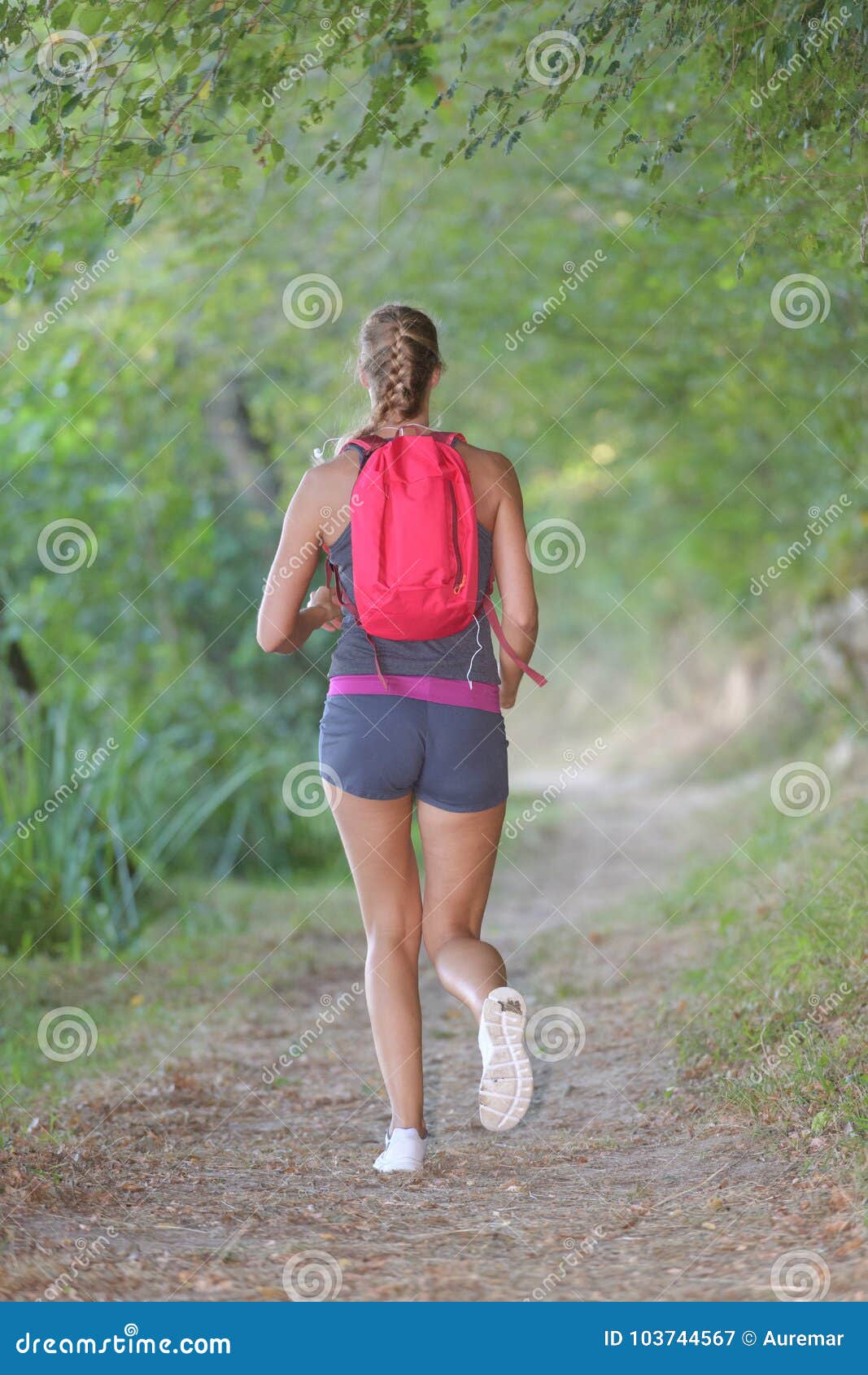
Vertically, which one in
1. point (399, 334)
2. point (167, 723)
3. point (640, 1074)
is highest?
point (167, 723)

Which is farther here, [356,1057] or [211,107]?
[356,1057]

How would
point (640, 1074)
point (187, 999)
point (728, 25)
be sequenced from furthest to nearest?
point (187, 999) → point (640, 1074) → point (728, 25)

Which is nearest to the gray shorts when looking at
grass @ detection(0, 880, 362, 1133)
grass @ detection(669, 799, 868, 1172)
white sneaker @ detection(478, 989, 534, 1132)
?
white sneaker @ detection(478, 989, 534, 1132)

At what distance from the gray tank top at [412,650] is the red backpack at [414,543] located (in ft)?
0.13

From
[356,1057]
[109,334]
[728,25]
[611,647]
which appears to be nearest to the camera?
[728,25]

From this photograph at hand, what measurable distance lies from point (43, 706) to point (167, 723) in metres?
2.27

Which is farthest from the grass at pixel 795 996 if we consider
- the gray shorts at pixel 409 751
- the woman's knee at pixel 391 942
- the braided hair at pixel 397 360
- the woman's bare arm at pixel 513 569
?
the braided hair at pixel 397 360

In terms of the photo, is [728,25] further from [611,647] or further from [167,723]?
[611,647]

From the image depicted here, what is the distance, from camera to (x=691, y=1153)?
3.34m

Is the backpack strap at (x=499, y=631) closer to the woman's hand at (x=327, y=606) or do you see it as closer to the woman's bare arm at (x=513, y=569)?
the woman's bare arm at (x=513, y=569)

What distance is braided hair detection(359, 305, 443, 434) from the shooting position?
315 cm

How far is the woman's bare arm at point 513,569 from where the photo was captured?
3156 mm

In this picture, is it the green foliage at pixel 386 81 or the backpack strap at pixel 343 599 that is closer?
the backpack strap at pixel 343 599

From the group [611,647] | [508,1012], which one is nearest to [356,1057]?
[508,1012]
